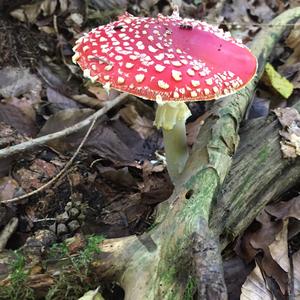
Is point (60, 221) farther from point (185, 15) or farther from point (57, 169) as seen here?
point (185, 15)

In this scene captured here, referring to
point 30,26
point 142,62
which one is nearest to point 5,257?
point 142,62

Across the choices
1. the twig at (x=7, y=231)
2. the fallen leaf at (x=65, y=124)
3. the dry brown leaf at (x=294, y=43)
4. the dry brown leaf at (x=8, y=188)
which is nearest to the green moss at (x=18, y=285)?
the twig at (x=7, y=231)

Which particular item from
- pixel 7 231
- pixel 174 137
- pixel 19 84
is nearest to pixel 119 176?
pixel 174 137

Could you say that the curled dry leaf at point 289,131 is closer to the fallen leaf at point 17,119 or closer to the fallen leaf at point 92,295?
the fallen leaf at point 92,295

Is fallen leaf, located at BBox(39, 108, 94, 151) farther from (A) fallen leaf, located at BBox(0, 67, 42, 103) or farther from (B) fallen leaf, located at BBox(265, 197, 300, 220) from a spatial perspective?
(B) fallen leaf, located at BBox(265, 197, 300, 220)

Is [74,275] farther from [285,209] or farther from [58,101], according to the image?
[58,101]

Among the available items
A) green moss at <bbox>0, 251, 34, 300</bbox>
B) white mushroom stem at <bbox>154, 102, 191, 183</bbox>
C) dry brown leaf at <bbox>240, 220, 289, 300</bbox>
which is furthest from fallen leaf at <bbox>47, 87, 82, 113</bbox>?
dry brown leaf at <bbox>240, 220, 289, 300</bbox>

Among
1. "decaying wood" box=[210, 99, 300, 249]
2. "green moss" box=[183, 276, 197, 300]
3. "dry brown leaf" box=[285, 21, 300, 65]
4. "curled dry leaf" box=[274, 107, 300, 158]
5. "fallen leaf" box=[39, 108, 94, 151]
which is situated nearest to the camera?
"green moss" box=[183, 276, 197, 300]
